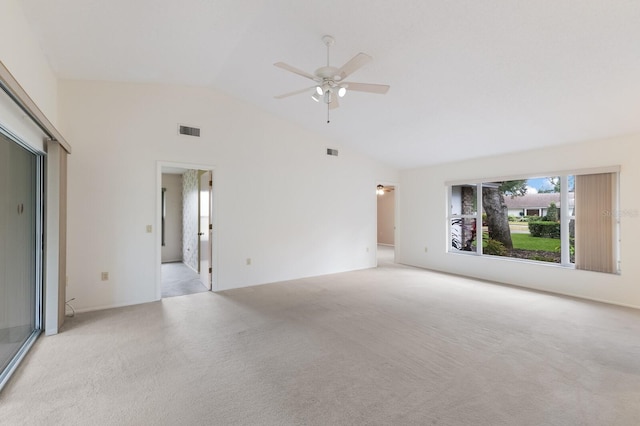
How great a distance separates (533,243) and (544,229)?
1.16 ft

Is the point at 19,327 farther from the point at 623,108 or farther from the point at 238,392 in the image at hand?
the point at 623,108

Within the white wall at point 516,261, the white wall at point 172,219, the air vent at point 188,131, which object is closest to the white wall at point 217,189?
the air vent at point 188,131

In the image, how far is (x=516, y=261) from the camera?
539 centimetres

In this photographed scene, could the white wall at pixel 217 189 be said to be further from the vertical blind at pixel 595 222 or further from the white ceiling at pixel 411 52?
the vertical blind at pixel 595 222

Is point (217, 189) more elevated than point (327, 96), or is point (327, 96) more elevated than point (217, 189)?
point (327, 96)

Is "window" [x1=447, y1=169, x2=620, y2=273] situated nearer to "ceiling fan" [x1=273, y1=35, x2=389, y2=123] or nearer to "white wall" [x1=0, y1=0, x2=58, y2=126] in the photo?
"ceiling fan" [x1=273, y1=35, x2=389, y2=123]

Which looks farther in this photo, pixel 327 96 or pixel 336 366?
pixel 327 96

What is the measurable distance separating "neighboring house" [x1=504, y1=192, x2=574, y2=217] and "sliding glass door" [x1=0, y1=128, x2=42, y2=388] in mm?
7124

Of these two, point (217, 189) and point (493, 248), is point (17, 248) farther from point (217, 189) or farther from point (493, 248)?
point (493, 248)

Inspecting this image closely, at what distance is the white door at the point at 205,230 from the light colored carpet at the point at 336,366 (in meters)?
1.03

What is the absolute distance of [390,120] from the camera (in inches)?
195

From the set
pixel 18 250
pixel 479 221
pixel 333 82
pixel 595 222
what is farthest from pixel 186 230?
pixel 595 222

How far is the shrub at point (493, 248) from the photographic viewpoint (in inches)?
240

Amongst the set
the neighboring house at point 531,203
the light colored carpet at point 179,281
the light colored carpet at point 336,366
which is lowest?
the light colored carpet at point 336,366
